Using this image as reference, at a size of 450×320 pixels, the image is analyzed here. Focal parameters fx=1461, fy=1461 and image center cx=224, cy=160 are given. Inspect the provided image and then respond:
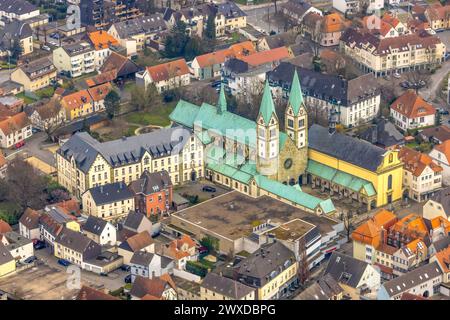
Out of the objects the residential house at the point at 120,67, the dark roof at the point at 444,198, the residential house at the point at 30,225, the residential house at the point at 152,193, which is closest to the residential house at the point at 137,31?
the residential house at the point at 120,67

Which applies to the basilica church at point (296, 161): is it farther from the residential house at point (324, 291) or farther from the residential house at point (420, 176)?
the residential house at point (324, 291)

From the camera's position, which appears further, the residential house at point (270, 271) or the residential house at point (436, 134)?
the residential house at point (436, 134)

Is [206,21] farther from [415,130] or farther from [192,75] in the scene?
[415,130]

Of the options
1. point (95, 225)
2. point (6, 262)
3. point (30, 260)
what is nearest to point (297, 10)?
point (95, 225)

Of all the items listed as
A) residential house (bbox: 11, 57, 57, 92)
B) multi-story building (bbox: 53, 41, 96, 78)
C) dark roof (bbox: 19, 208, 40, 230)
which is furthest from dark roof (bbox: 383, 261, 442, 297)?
multi-story building (bbox: 53, 41, 96, 78)

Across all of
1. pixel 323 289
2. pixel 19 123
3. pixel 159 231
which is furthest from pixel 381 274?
pixel 19 123

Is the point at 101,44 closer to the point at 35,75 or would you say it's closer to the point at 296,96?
the point at 35,75
